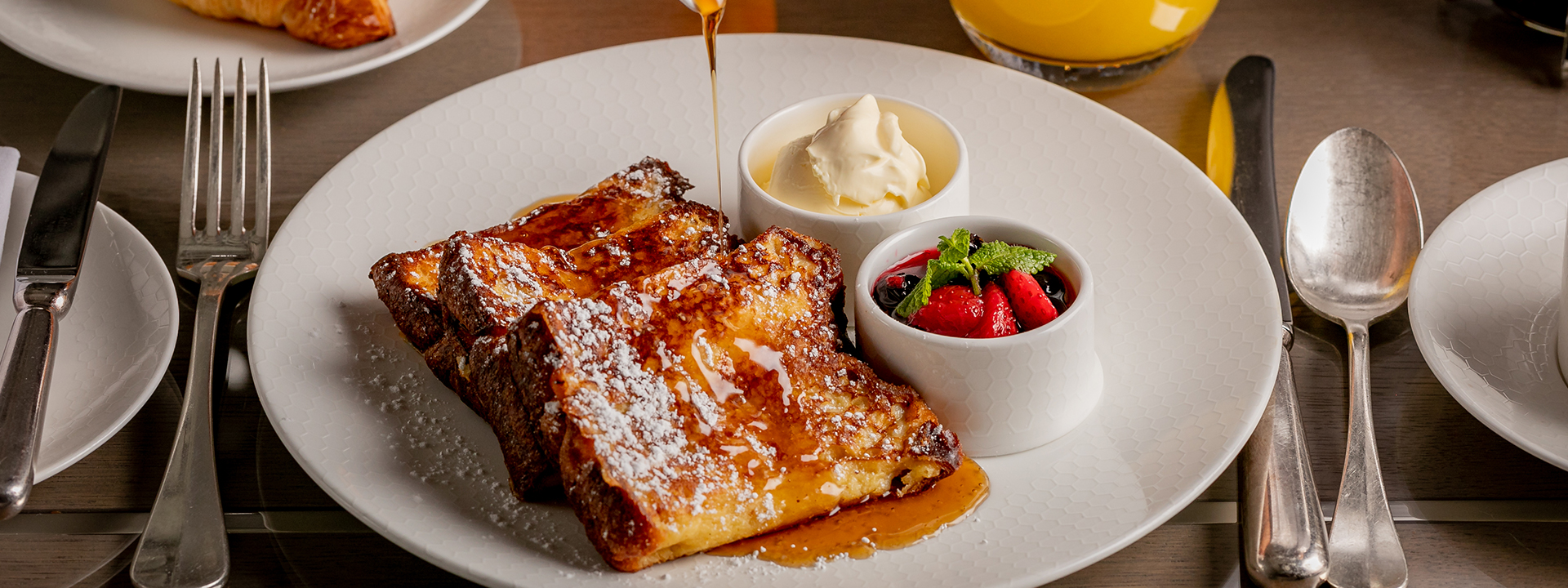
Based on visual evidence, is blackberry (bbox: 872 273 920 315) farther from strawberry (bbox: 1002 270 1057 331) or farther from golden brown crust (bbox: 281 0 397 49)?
golden brown crust (bbox: 281 0 397 49)

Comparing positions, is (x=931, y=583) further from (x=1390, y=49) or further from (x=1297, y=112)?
(x=1390, y=49)

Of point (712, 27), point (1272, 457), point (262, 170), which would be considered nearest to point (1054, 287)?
point (1272, 457)

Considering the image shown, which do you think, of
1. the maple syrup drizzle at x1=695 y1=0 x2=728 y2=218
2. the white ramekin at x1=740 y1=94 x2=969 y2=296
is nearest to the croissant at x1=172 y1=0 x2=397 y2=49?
the maple syrup drizzle at x1=695 y1=0 x2=728 y2=218

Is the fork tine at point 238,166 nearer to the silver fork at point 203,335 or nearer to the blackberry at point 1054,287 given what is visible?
the silver fork at point 203,335

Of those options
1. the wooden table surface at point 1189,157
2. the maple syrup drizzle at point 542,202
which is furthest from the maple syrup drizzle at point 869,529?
the maple syrup drizzle at point 542,202

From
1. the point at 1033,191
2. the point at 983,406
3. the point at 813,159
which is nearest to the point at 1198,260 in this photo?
the point at 1033,191

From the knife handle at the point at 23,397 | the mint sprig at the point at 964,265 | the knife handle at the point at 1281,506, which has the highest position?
the mint sprig at the point at 964,265
